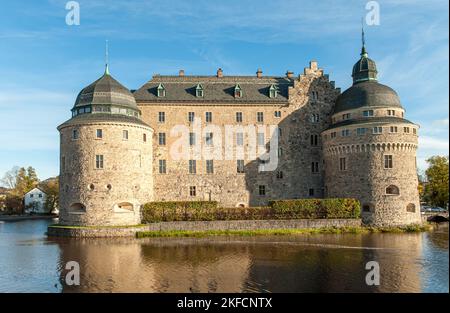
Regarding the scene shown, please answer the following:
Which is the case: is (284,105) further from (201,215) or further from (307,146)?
(201,215)

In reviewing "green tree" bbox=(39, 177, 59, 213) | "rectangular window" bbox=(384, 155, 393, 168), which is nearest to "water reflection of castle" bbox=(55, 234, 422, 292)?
"rectangular window" bbox=(384, 155, 393, 168)

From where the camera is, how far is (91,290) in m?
18.2

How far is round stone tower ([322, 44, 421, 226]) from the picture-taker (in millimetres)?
40594

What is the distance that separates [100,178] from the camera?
1506 inches

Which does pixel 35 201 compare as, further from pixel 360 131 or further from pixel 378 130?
pixel 378 130

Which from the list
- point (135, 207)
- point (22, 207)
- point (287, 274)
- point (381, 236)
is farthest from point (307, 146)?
→ point (22, 207)

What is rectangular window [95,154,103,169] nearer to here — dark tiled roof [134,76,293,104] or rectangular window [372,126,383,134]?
dark tiled roof [134,76,293,104]

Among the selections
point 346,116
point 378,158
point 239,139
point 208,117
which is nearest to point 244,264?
point 378,158

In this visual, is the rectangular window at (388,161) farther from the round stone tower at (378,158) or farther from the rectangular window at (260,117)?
the rectangular window at (260,117)

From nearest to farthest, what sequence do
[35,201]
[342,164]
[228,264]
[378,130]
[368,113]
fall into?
[228,264] → [378,130] → [368,113] → [342,164] → [35,201]

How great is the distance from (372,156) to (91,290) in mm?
33768

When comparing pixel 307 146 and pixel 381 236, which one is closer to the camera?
pixel 381 236

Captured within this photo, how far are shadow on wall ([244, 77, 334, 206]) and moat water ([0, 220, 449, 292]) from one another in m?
12.8

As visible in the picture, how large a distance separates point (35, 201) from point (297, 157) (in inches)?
2541
